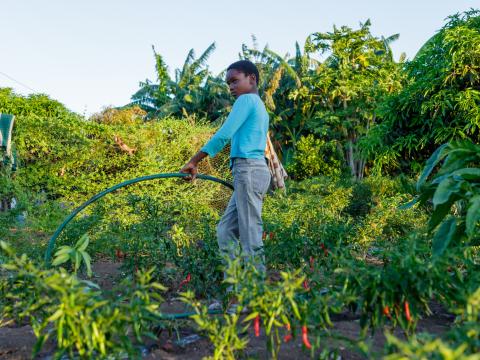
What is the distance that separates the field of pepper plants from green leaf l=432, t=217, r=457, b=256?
0.5 inches

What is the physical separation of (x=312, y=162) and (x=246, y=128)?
16078 millimetres

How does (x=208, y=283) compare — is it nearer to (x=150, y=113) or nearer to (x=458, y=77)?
(x=458, y=77)

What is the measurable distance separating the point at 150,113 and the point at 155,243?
788 inches

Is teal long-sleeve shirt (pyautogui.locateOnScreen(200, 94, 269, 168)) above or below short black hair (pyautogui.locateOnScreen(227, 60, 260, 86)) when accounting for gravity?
below

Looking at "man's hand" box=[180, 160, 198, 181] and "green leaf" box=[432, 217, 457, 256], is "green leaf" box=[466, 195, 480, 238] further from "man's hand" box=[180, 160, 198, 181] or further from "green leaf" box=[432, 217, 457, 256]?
"man's hand" box=[180, 160, 198, 181]

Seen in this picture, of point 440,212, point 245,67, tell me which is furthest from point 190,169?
point 440,212

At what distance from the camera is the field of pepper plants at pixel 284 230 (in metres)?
2.01

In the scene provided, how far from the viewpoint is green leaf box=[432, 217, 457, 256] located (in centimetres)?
258

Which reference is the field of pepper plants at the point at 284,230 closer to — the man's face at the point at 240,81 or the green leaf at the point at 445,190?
the green leaf at the point at 445,190

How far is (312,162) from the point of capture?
19688 millimetres

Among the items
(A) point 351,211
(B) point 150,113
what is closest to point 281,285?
(A) point 351,211

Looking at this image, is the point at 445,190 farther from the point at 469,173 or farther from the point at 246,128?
the point at 246,128

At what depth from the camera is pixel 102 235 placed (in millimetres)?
5543

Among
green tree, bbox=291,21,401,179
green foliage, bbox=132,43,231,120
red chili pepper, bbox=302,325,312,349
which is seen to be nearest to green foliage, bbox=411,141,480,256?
red chili pepper, bbox=302,325,312,349
